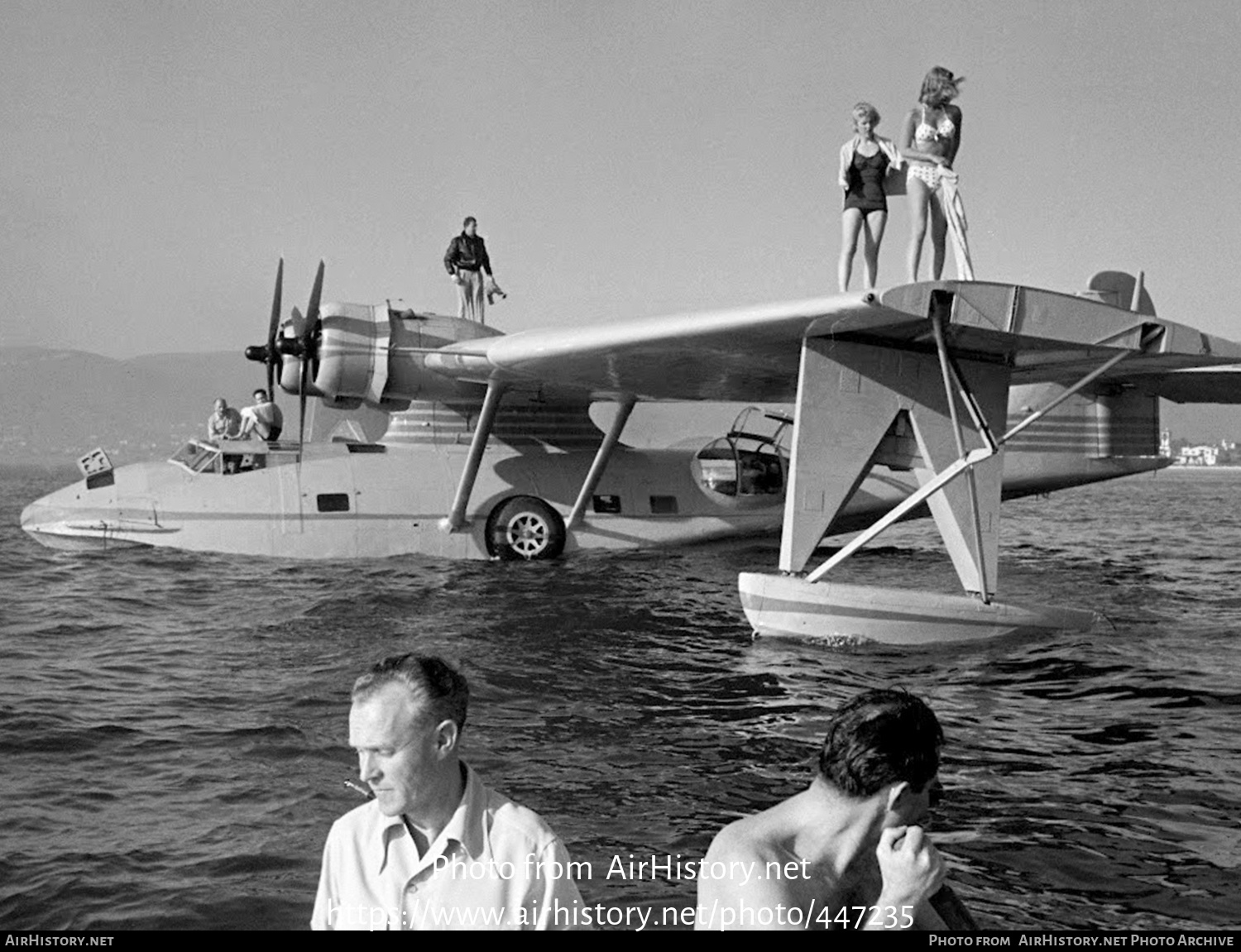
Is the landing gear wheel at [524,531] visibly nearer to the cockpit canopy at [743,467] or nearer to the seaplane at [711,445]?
the seaplane at [711,445]

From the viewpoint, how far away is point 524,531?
64.5ft

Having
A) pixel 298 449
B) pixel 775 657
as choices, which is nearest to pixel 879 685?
pixel 775 657

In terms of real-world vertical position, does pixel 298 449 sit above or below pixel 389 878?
above

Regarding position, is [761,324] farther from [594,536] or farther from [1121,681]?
[594,536]

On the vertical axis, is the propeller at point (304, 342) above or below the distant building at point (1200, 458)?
below

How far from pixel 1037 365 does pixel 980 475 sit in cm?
168

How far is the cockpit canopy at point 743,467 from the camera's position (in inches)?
835

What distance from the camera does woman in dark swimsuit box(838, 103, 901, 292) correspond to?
12930 millimetres

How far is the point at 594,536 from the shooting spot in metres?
20.3

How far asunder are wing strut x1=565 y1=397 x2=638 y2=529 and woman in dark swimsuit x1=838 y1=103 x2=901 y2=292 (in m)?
6.18

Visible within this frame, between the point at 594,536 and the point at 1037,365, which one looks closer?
the point at 1037,365

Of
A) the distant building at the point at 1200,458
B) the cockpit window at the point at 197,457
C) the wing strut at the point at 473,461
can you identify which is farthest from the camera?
the distant building at the point at 1200,458

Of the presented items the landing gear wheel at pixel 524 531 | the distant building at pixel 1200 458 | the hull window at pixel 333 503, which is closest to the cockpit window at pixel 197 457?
the hull window at pixel 333 503

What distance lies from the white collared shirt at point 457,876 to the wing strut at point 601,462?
15.3 metres
